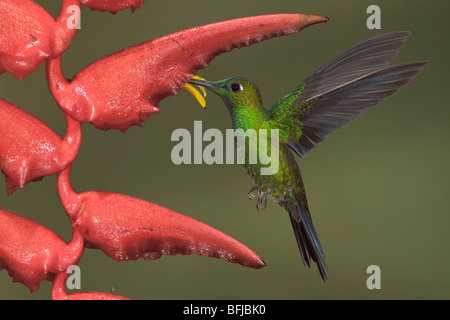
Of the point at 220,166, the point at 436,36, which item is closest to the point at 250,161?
the point at 220,166

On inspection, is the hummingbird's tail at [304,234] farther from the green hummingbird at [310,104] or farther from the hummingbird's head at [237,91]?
the hummingbird's head at [237,91]

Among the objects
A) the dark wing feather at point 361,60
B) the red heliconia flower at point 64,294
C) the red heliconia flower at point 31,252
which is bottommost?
the red heliconia flower at point 64,294

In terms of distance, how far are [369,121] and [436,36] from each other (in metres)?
0.17

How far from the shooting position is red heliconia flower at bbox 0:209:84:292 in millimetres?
533

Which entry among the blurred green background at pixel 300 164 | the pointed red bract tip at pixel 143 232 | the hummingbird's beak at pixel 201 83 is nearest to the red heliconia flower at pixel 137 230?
the pointed red bract tip at pixel 143 232

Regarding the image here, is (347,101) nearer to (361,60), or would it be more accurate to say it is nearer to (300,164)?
(361,60)

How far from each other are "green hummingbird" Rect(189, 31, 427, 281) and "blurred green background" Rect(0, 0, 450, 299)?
34cm

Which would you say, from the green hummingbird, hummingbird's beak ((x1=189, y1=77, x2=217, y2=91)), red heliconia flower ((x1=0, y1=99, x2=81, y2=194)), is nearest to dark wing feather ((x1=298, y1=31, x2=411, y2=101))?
the green hummingbird

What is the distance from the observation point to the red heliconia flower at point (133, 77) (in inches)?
20.4

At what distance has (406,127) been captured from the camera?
3.42ft

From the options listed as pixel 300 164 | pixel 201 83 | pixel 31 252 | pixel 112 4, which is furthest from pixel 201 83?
pixel 300 164

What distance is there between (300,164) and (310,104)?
0.42 m

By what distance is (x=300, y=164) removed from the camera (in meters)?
1.02

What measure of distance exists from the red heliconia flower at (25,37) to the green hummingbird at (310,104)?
13 cm
